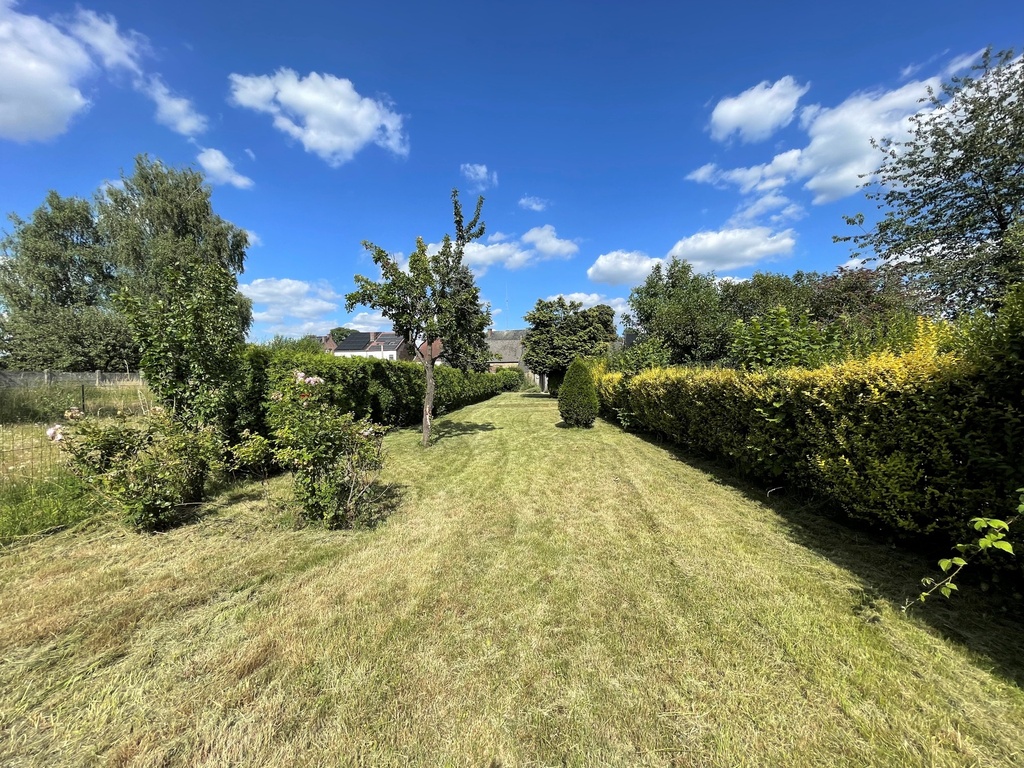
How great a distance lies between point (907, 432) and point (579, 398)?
8.96m

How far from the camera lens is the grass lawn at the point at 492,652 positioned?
5.93 ft

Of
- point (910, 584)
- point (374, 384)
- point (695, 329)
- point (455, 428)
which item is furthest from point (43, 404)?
point (695, 329)

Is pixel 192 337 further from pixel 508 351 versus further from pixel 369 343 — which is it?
pixel 369 343

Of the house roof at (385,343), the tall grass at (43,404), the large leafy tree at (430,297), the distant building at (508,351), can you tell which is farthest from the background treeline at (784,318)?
the house roof at (385,343)

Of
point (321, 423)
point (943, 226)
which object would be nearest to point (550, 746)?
point (321, 423)

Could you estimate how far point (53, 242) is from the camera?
23328 mm

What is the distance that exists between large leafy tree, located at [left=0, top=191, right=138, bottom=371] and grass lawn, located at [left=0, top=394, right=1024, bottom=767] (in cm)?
2808

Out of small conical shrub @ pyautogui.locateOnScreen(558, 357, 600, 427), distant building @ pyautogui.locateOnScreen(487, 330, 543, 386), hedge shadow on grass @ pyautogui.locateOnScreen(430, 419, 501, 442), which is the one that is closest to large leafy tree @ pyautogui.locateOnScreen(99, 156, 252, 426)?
hedge shadow on grass @ pyautogui.locateOnScreen(430, 419, 501, 442)

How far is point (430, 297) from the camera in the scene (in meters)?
9.02

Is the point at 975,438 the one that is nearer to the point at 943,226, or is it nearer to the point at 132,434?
the point at 132,434

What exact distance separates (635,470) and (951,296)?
9690 mm

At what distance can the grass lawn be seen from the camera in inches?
71.2

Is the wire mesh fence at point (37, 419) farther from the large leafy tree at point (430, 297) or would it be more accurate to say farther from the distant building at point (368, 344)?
the distant building at point (368, 344)

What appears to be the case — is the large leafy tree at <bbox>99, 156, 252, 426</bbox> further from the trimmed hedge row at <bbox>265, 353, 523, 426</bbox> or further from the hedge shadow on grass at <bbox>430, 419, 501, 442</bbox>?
the hedge shadow on grass at <bbox>430, 419, 501, 442</bbox>
